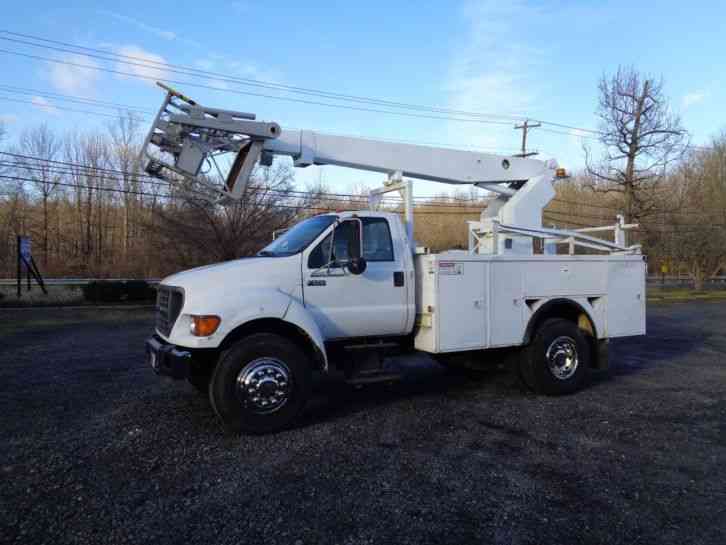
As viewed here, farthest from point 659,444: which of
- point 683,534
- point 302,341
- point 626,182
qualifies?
point 626,182

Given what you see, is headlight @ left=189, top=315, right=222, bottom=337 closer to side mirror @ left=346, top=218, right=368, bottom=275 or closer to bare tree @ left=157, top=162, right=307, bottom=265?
side mirror @ left=346, top=218, right=368, bottom=275

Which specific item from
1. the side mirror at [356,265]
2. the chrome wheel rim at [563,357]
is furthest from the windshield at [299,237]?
the chrome wheel rim at [563,357]

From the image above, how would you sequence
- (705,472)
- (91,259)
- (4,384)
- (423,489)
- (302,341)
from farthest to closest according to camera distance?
1. (91,259)
2. (4,384)
3. (302,341)
4. (705,472)
5. (423,489)

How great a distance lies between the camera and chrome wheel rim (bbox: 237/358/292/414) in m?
5.01

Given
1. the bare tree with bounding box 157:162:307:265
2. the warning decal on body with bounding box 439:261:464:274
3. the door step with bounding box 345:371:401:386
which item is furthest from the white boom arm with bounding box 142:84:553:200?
the bare tree with bounding box 157:162:307:265

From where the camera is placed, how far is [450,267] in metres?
6.03

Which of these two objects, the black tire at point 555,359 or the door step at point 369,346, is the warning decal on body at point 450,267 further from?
the black tire at point 555,359

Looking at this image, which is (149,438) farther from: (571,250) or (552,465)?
(571,250)

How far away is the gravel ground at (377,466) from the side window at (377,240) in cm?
180

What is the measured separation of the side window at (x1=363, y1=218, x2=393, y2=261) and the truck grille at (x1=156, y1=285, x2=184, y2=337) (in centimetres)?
209

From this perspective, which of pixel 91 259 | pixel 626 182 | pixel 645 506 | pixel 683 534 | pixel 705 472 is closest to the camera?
pixel 683 534

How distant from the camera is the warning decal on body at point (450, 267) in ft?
19.6

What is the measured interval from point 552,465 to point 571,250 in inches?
149

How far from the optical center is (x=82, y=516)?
344cm
